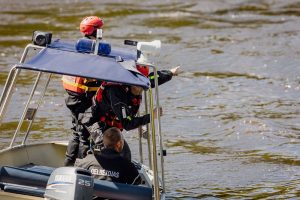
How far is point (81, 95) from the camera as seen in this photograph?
30.4 ft

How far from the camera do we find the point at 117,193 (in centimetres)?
771

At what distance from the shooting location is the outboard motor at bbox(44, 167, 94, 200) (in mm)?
7230

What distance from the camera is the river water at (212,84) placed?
12.0 metres

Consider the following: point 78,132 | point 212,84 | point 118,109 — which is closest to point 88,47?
point 118,109


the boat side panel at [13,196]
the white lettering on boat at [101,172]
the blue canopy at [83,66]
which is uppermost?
the blue canopy at [83,66]

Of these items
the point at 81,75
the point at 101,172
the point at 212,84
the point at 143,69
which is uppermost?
the point at 212,84

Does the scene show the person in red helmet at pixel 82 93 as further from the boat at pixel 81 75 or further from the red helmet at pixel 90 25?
the boat at pixel 81 75

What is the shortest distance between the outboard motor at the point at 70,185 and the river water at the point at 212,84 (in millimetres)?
3576

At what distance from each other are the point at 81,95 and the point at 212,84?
8343mm

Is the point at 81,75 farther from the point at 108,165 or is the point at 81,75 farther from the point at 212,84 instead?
the point at 212,84

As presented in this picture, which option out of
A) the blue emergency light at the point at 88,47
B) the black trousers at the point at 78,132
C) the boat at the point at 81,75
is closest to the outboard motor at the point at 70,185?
the boat at the point at 81,75

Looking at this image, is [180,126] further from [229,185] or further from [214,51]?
[214,51]

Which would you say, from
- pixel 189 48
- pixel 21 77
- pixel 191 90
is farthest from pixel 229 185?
pixel 189 48

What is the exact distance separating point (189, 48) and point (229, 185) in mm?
8971
